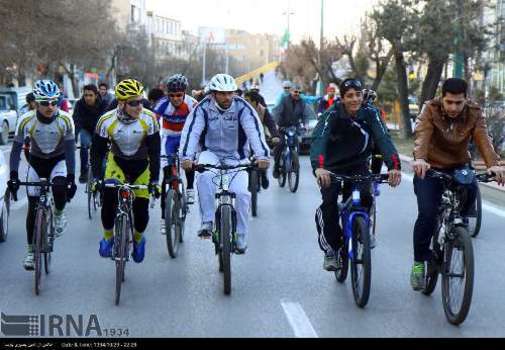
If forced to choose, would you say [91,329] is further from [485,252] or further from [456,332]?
[485,252]

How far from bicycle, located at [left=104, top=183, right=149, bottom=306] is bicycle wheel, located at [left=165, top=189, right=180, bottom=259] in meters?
1.51

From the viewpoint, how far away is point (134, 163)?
325 inches

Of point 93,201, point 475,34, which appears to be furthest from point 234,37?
point 93,201

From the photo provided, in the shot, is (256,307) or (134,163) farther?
(134,163)

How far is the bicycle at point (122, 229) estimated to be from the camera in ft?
24.7

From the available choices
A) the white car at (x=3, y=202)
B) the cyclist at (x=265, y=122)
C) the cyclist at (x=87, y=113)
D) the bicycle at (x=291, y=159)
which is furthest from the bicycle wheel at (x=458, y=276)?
the bicycle at (x=291, y=159)

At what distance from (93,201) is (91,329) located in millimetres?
6817

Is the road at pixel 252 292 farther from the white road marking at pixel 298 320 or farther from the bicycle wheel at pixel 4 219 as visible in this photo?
the bicycle wheel at pixel 4 219

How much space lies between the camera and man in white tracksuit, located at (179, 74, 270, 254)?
829cm

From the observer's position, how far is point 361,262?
729 centimetres

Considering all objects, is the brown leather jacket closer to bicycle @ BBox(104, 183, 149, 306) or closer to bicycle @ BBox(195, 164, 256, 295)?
bicycle @ BBox(195, 164, 256, 295)

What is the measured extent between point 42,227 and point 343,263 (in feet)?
8.26

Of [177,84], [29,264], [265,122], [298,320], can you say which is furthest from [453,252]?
[265,122]

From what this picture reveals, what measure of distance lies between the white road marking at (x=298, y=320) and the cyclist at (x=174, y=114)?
384cm
